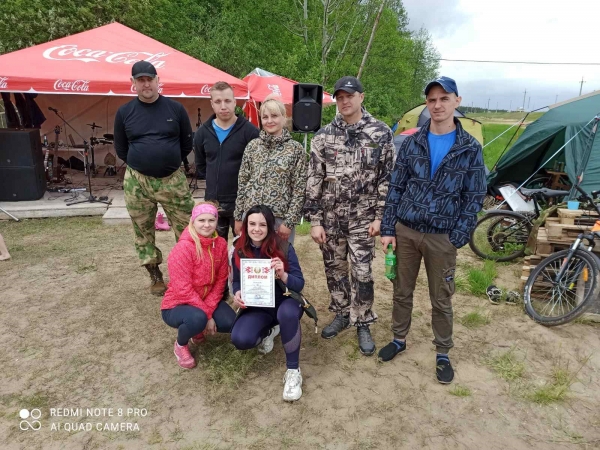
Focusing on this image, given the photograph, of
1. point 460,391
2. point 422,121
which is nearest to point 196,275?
point 460,391

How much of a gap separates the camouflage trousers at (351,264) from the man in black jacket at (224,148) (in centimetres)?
85

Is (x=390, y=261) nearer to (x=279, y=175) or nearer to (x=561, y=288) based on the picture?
(x=279, y=175)

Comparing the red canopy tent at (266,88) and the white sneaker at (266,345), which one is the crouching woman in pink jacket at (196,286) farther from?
the red canopy tent at (266,88)

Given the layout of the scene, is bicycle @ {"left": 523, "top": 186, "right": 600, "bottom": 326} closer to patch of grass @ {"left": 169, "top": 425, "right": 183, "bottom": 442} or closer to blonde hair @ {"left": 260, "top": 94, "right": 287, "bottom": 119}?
blonde hair @ {"left": 260, "top": 94, "right": 287, "bottom": 119}

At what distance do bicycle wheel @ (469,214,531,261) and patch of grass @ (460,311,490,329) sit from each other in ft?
5.48

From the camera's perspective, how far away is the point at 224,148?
3.13 meters

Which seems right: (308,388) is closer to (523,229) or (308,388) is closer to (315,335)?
(315,335)

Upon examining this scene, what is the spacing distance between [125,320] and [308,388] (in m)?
1.76

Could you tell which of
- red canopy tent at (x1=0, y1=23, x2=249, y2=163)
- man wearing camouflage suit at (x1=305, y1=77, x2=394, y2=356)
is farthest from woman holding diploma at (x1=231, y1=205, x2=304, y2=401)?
red canopy tent at (x1=0, y1=23, x2=249, y2=163)

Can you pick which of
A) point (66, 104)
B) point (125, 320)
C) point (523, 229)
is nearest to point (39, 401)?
point (125, 320)

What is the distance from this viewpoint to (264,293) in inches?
100

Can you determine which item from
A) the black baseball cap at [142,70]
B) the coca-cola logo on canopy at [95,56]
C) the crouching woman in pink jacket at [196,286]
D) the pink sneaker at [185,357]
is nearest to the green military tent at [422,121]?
the coca-cola logo on canopy at [95,56]

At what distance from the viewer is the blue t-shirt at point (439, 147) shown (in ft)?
7.89
